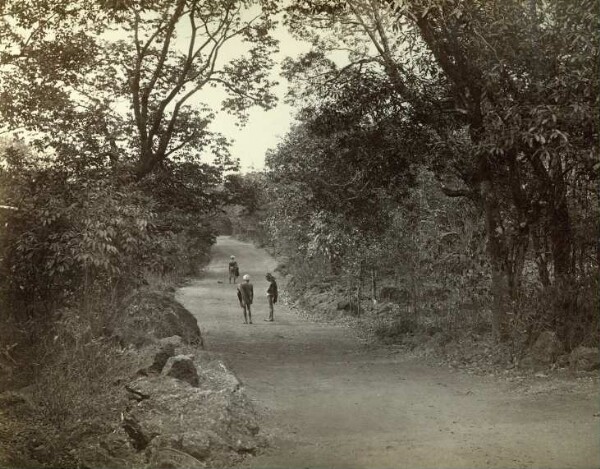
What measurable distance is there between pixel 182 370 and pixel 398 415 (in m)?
3.11

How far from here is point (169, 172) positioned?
57.5 ft

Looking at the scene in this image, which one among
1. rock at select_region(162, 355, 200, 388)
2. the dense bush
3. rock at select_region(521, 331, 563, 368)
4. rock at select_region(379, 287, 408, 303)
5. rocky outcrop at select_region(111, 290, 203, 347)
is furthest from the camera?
rock at select_region(379, 287, 408, 303)

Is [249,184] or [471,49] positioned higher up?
[471,49]

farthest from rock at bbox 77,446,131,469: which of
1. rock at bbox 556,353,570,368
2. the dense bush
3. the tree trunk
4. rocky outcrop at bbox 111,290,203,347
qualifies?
the tree trunk

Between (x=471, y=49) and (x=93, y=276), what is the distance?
7.74 m

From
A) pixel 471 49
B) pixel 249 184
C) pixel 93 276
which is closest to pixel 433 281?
pixel 249 184

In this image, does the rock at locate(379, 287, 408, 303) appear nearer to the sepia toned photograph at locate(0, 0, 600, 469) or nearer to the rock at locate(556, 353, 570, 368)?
the sepia toned photograph at locate(0, 0, 600, 469)

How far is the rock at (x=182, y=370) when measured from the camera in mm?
8898

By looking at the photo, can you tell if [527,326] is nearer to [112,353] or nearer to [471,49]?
[471,49]

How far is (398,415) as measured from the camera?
28.5 feet

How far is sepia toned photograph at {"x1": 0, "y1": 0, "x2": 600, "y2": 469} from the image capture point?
7.29 m

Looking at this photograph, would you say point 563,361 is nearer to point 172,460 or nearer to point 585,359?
point 585,359

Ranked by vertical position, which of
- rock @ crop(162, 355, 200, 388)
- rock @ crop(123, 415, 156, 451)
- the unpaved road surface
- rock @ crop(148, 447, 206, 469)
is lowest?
the unpaved road surface

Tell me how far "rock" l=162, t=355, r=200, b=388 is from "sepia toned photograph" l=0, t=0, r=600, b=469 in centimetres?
5
